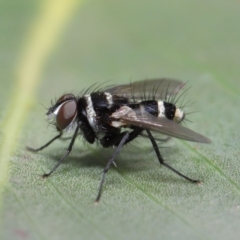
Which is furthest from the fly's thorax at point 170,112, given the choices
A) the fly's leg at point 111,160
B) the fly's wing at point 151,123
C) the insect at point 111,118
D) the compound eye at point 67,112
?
the compound eye at point 67,112

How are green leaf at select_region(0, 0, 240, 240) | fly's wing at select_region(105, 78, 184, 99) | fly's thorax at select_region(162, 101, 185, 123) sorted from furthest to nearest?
fly's wing at select_region(105, 78, 184, 99), fly's thorax at select_region(162, 101, 185, 123), green leaf at select_region(0, 0, 240, 240)

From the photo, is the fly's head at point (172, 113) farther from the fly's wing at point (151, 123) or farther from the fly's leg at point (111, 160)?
the fly's leg at point (111, 160)

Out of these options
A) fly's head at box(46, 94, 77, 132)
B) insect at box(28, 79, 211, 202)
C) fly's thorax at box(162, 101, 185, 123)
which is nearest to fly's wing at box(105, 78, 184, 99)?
insect at box(28, 79, 211, 202)

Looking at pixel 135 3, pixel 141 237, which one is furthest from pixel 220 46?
pixel 141 237

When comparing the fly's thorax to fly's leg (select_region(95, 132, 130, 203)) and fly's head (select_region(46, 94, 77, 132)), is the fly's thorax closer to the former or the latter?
fly's leg (select_region(95, 132, 130, 203))

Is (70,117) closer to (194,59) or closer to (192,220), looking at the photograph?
(192,220)
